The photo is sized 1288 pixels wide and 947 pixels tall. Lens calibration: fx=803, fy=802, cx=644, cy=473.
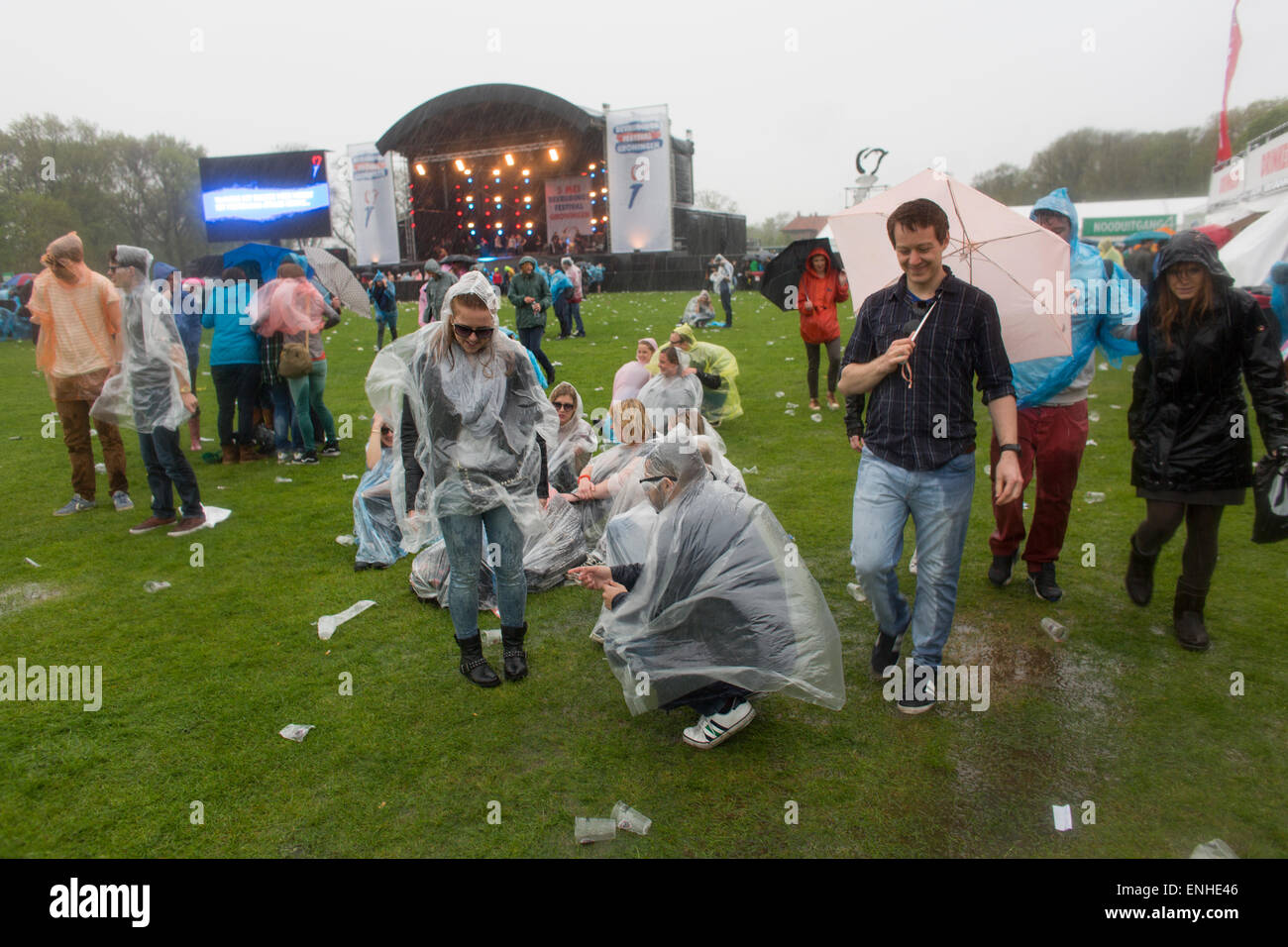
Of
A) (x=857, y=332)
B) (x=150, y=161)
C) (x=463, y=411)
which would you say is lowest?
(x=463, y=411)

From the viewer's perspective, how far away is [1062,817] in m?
2.52

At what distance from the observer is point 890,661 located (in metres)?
3.33

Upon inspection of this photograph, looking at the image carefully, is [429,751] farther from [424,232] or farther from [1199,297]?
[424,232]

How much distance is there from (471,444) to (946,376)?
1821mm

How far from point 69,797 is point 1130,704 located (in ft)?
12.7

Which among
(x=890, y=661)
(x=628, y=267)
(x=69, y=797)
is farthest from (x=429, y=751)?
(x=628, y=267)

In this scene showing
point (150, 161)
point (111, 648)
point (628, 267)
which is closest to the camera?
point (111, 648)

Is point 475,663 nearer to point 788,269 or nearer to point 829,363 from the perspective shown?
point 829,363

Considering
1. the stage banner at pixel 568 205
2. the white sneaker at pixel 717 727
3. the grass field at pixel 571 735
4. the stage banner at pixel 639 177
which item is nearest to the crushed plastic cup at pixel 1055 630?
the grass field at pixel 571 735

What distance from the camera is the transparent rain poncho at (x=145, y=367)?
16.5ft

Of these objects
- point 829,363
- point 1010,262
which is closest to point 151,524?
point 1010,262

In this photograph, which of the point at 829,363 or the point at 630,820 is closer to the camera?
the point at 630,820

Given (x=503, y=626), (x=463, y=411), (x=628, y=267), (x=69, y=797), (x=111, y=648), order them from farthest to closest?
(x=628, y=267) < (x=111, y=648) < (x=503, y=626) < (x=463, y=411) < (x=69, y=797)

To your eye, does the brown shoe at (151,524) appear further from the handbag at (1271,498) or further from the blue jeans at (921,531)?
the handbag at (1271,498)
